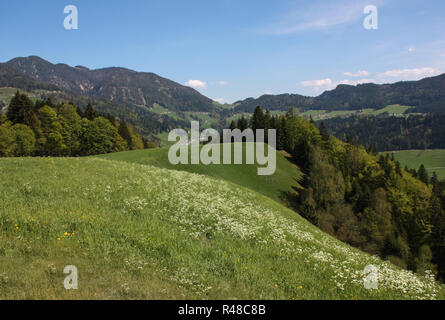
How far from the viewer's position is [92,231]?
1223 centimetres

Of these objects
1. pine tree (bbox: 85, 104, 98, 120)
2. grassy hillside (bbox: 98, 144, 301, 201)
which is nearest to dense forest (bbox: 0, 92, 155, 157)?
pine tree (bbox: 85, 104, 98, 120)

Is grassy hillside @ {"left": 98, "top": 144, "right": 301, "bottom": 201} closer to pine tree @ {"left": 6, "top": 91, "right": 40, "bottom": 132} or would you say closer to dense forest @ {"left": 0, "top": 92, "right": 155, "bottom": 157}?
dense forest @ {"left": 0, "top": 92, "right": 155, "bottom": 157}

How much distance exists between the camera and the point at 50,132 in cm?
7412

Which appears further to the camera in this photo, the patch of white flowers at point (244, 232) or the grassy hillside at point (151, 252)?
the patch of white flowers at point (244, 232)

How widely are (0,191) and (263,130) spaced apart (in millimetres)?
84812

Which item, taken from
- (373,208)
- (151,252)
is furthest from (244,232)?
(373,208)

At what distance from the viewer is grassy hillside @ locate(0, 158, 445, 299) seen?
8.63m

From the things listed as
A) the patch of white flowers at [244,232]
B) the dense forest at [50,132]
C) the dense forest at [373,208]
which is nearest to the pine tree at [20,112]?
the dense forest at [50,132]

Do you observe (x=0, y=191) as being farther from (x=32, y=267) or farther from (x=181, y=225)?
(x=181, y=225)

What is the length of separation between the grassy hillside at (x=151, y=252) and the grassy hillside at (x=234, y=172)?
3285 centimetres

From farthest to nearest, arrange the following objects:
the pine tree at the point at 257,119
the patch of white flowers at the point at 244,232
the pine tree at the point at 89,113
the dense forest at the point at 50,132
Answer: the pine tree at the point at 257,119, the pine tree at the point at 89,113, the dense forest at the point at 50,132, the patch of white flowers at the point at 244,232

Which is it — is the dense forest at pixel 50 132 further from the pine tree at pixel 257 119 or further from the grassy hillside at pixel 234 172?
the pine tree at pixel 257 119

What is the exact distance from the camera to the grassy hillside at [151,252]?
863 cm
